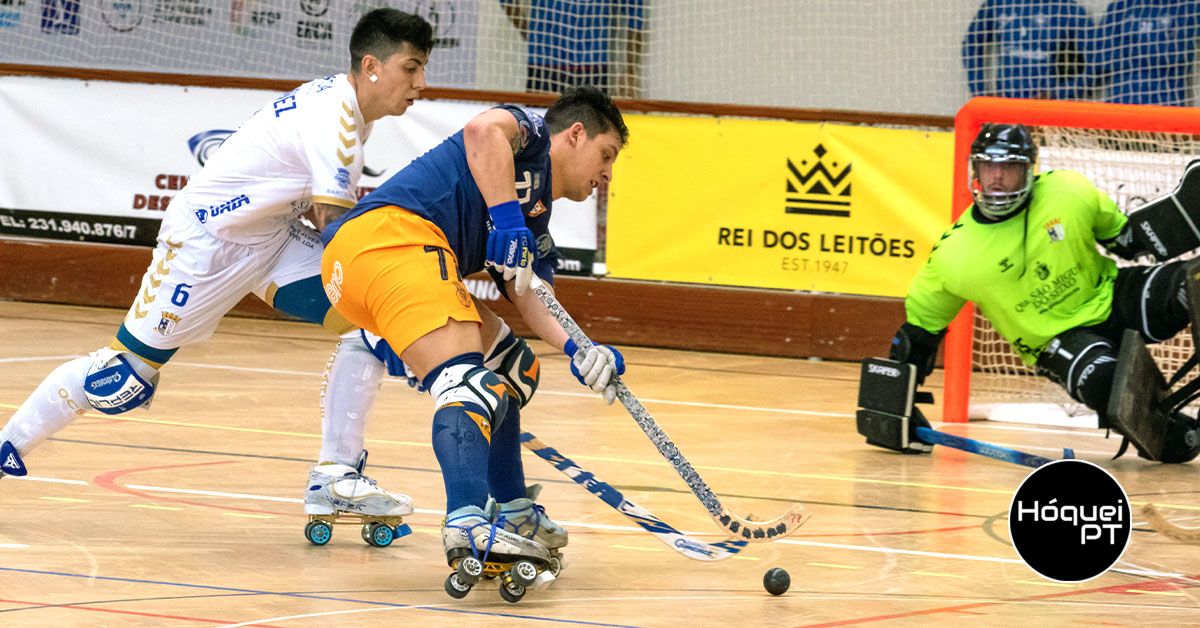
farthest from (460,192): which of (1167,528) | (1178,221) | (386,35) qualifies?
(1178,221)

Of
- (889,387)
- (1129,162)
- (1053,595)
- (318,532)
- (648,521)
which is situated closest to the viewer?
(1053,595)

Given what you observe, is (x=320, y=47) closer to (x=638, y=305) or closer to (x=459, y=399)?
(x=638, y=305)

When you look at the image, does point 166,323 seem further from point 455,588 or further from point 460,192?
point 455,588

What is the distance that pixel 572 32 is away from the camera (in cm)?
909

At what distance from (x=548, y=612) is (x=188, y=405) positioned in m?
3.23

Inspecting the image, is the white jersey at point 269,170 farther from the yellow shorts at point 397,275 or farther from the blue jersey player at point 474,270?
the yellow shorts at point 397,275

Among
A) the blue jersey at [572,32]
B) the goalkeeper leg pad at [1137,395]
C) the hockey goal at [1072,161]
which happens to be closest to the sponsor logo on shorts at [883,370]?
the hockey goal at [1072,161]

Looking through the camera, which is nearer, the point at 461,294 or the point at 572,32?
the point at 461,294

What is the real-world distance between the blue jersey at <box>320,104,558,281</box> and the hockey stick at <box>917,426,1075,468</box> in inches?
91.5

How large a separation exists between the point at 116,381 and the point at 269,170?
0.72 m

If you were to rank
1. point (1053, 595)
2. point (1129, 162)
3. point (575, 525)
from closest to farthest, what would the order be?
point (1053, 595)
point (575, 525)
point (1129, 162)

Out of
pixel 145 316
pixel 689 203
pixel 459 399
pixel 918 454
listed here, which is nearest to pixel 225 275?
pixel 145 316

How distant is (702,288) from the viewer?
27.7 ft

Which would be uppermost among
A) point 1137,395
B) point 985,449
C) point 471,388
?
point 471,388
